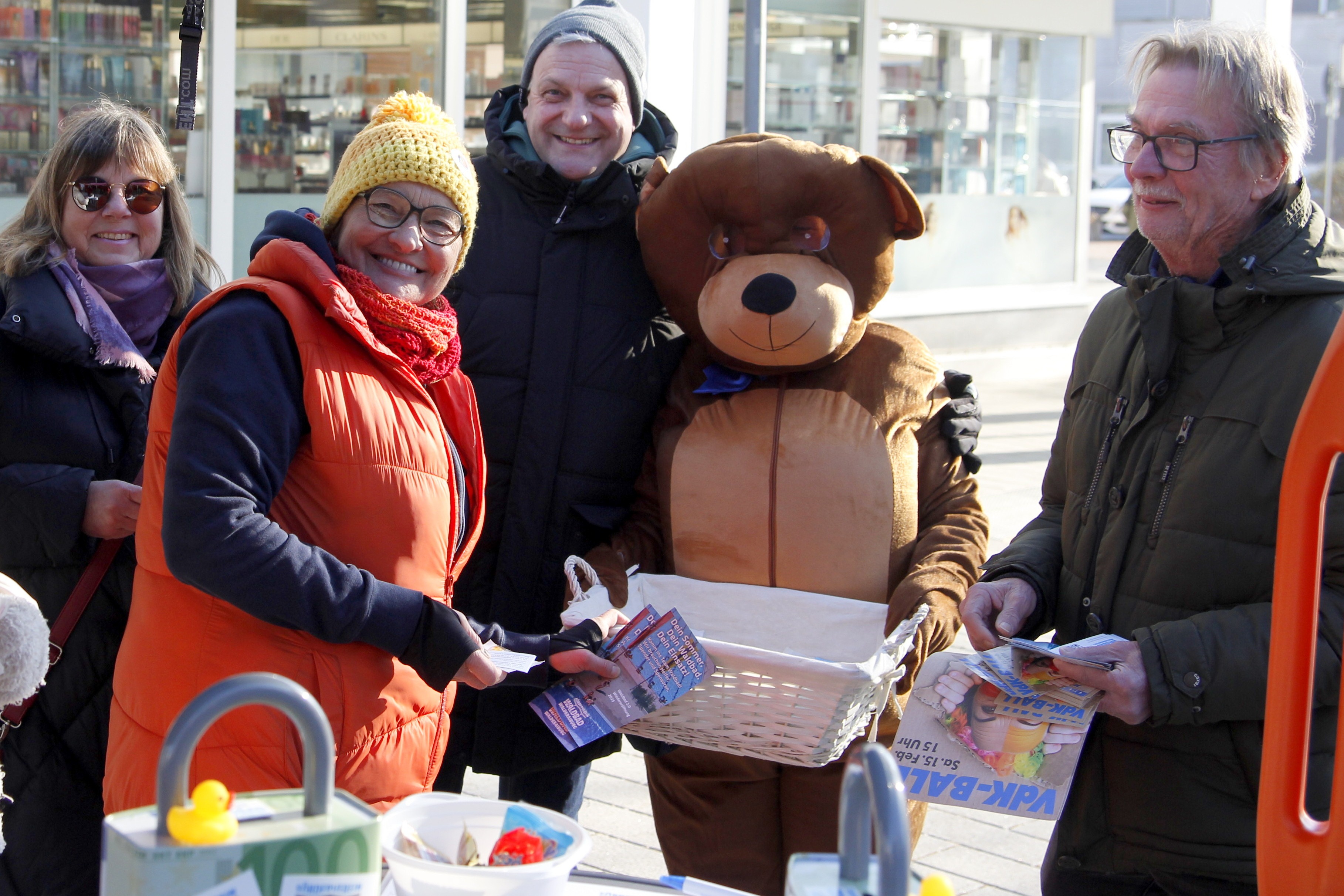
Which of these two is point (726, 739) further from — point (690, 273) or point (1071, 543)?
point (690, 273)

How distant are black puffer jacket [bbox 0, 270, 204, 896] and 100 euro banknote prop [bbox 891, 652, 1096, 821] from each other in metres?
1.59

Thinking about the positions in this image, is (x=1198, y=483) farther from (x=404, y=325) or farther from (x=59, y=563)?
(x=59, y=563)

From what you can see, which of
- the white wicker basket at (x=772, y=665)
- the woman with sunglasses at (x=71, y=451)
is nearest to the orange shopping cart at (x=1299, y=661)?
the white wicker basket at (x=772, y=665)

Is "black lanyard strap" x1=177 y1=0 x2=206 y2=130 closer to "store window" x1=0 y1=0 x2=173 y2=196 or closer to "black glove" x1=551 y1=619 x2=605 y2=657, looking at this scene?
"black glove" x1=551 y1=619 x2=605 y2=657

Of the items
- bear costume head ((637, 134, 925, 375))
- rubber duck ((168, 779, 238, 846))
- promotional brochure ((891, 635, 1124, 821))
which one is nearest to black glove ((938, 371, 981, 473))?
bear costume head ((637, 134, 925, 375))

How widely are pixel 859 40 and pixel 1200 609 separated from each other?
380 inches

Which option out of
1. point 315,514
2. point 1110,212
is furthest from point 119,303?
point 1110,212

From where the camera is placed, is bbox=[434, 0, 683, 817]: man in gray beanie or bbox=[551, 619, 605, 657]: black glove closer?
bbox=[551, 619, 605, 657]: black glove

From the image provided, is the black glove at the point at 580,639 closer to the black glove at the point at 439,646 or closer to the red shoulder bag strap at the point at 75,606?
the black glove at the point at 439,646

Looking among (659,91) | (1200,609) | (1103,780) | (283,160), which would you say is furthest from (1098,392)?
(283,160)

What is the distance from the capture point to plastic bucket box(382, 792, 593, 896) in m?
1.36

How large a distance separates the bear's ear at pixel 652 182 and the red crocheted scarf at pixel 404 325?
71 centimetres

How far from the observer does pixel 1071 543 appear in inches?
93.4

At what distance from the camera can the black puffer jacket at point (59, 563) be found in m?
2.54
